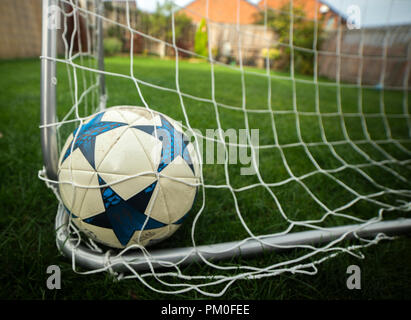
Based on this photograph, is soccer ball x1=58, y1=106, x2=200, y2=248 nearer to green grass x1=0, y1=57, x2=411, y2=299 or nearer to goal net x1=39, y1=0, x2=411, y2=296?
goal net x1=39, y1=0, x2=411, y2=296

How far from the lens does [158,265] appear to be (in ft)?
2.98

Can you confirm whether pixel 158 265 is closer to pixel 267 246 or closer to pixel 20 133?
pixel 267 246

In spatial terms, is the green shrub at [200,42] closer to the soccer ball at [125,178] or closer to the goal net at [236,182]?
the goal net at [236,182]

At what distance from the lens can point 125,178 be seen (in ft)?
2.65

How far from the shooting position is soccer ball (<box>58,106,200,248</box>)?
0.82m

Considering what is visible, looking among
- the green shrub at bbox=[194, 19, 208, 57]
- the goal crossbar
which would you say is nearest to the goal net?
the goal crossbar

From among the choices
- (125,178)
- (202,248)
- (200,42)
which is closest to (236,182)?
(202,248)

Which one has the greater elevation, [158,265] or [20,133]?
[20,133]

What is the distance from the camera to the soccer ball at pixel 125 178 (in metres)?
0.82

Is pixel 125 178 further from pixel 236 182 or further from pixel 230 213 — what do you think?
pixel 236 182

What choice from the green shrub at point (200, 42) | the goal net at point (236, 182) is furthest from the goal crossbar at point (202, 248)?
the green shrub at point (200, 42)
